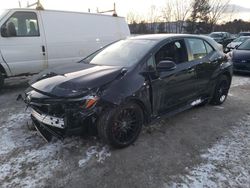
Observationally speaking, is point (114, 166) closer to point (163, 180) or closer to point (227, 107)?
point (163, 180)

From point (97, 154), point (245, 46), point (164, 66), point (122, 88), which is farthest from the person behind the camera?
point (245, 46)

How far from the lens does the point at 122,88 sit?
10.3ft

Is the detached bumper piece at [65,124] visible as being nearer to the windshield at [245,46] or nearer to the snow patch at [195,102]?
the snow patch at [195,102]

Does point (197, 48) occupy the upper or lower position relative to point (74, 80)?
upper

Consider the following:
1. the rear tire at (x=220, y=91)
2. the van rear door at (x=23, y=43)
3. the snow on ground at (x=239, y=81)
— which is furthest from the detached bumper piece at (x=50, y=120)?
the snow on ground at (x=239, y=81)

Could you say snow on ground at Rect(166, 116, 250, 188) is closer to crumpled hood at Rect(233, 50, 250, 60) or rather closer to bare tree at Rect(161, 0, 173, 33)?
crumpled hood at Rect(233, 50, 250, 60)

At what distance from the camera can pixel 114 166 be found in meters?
3.00

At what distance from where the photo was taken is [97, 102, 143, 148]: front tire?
3057 mm

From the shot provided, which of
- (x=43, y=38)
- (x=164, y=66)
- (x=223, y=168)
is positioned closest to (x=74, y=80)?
(x=164, y=66)

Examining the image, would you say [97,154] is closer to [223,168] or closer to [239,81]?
[223,168]

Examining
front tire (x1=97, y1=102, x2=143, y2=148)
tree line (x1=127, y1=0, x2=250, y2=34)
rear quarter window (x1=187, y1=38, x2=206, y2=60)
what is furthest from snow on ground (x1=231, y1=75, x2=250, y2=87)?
tree line (x1=127, y1=0, x2=250, y2=34)

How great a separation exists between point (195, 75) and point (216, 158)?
1.65m

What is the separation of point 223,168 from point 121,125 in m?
1.40

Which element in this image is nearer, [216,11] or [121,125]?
[121,125]
